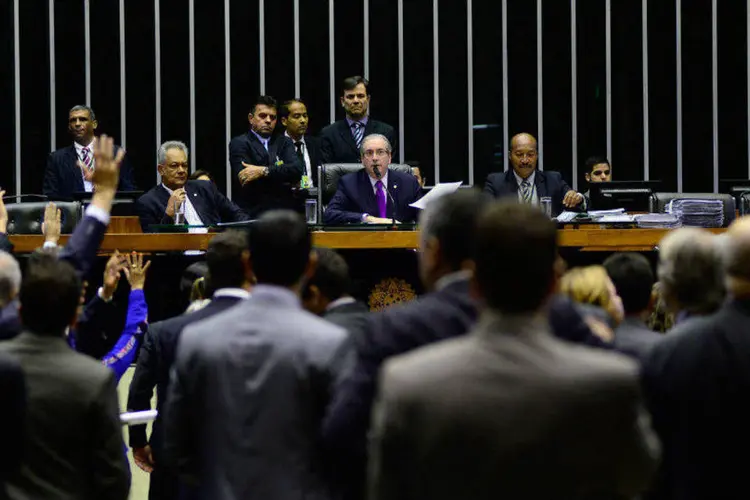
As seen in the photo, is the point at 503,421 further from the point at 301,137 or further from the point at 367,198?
the point at 301,137

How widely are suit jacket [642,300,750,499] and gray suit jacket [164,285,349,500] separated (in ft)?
2.40

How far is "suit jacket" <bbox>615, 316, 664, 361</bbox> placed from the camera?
318cm

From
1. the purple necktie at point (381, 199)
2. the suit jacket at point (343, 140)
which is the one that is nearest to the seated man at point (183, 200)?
the purple necktie at point (381, 199)

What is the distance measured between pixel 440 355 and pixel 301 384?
85 cm

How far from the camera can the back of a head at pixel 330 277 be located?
11.6ft

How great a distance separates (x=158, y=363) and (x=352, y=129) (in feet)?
16.2

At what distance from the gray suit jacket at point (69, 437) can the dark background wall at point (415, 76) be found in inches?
309

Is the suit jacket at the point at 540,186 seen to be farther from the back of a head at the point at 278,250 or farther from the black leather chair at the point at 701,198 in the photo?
the back of a head at the point at 278,250

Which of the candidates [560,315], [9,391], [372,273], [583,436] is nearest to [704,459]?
[560,315]

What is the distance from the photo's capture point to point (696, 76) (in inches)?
434

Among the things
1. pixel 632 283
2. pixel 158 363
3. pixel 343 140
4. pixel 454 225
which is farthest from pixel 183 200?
pixel 454 225

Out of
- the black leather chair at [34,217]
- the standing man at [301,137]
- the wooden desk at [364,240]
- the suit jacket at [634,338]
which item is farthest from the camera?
the standing man at [301,137]

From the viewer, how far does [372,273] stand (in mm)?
6668

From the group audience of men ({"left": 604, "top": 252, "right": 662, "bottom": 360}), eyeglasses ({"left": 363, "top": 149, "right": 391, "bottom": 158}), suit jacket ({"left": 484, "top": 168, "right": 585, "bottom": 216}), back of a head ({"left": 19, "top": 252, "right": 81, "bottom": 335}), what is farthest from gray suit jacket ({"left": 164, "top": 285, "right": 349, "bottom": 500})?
suit jacket ({"left": 484, "top": 168, "right": 585, "bottom": 216})
